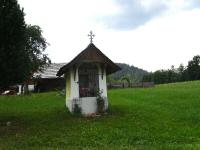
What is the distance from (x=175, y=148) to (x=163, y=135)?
97.8 inches

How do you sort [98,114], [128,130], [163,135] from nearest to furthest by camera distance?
[163,135] → [128,130] → [98,114]

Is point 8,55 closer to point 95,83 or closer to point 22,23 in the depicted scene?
point 22,23

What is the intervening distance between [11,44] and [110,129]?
715cm

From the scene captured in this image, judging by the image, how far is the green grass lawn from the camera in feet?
46.0

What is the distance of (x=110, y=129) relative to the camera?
55.6 ft

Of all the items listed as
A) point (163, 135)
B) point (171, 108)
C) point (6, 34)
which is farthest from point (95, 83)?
point (163, 135)

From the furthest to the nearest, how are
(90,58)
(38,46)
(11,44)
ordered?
(38,46) → (90,58) → (11,44)

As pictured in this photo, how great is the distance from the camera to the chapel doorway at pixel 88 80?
918 inches

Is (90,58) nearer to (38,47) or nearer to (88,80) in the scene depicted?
(88,80)

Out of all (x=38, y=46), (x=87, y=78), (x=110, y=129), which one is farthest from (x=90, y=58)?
(x=38, y=46)

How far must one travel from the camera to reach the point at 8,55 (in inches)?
761

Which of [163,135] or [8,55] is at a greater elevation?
[8,55]

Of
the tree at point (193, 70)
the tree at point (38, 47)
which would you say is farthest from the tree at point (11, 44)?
the tree at point (193, 70)

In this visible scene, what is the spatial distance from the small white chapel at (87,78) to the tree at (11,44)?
3.67 meters
